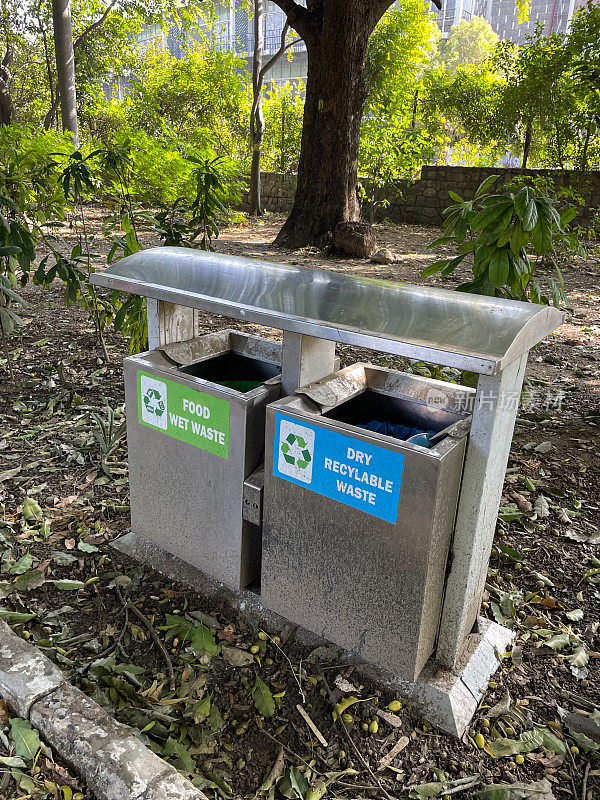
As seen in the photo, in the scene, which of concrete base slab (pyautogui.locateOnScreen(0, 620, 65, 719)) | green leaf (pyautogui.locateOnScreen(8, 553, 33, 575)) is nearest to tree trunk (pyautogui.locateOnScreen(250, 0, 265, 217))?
green leaf (pyautogui.locateOnScreen(8, 553, 33, 575))

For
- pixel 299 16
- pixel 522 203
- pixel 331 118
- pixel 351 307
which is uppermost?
pixel 299 16

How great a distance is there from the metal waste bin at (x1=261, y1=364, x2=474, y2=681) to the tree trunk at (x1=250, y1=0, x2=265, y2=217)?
35.8 feet

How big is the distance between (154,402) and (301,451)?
2.19ft

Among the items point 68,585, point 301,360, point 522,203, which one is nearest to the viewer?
point 301,360

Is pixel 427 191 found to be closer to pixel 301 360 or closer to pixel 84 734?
pixel 301 360

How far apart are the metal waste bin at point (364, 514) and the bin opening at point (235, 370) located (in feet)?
1.54

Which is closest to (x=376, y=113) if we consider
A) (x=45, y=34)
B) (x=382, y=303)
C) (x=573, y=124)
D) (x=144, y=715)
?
(x=573, y=124)

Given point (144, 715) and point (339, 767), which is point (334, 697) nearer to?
point (339, 767)

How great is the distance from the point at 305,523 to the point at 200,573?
2.22 feet

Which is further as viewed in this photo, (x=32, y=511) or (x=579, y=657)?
(x=32, y=511)

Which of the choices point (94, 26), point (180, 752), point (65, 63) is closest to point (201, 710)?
point (180, 752)

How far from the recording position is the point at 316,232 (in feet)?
27.9

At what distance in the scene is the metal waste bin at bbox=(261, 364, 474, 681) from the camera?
1702mm

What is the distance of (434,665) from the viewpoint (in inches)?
77.1
